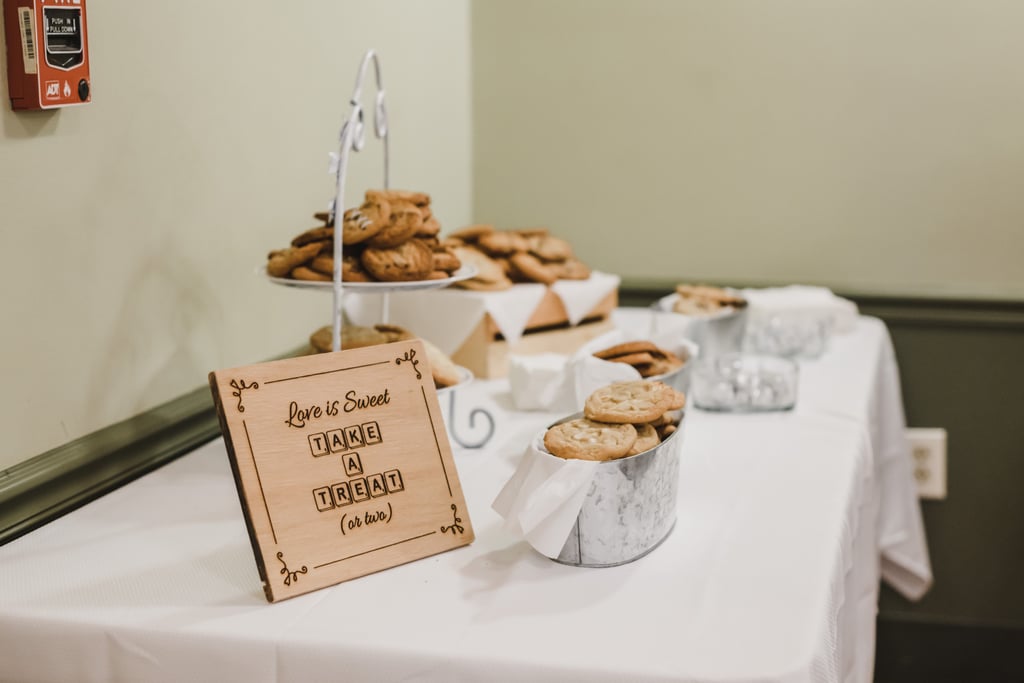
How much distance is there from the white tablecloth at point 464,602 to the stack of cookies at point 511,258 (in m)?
0.53

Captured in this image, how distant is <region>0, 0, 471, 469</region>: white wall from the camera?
1035 millimetres

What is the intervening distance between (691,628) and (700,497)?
316mm

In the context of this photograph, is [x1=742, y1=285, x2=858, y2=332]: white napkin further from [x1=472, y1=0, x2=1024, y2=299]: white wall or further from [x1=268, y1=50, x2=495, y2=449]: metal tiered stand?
[x1=268, y1=50, x2=495, y2=449]: metal tiered stand

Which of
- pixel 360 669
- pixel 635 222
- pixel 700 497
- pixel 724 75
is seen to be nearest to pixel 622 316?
pixel 635 222

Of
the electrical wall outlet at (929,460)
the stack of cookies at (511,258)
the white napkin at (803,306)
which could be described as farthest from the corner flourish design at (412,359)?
the electrical wall outlet at (929,460)

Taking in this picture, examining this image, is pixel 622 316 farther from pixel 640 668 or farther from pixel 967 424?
pixel 640 668

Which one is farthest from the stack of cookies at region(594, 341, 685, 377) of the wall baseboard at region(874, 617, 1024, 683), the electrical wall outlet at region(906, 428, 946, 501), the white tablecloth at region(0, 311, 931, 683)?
the wall baseboard at region(874, 617, 1024, 683)

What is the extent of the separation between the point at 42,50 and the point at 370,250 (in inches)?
16.3

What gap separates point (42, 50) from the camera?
3.23 feet

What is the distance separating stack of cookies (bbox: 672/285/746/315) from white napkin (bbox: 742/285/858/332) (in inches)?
1.6

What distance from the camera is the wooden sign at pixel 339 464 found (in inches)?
34.1

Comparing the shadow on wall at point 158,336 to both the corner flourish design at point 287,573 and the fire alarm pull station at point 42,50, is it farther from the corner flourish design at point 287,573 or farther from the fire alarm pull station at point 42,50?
the corner flourish design at point 287,573

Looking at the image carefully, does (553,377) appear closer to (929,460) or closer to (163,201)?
(163,201)

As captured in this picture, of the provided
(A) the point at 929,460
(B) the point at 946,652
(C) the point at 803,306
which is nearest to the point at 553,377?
(C) the point at 803,306
